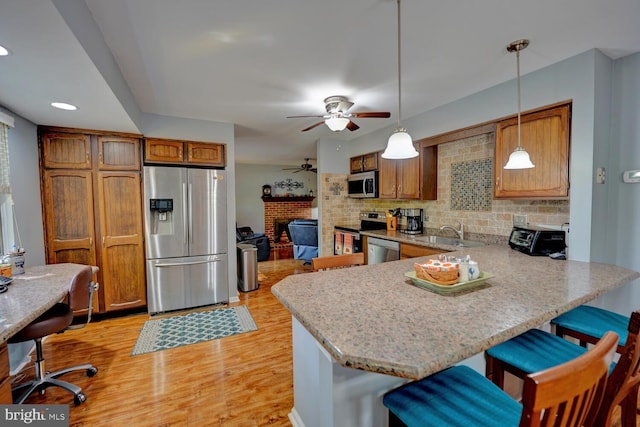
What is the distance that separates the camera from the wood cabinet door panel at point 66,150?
2.82 meters

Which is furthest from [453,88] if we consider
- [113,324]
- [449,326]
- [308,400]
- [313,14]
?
[113,324]

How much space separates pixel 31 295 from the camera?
65.2 inches

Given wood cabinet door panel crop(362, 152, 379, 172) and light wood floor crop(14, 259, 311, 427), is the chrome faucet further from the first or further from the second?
light wood floor crop(14, 259, 311, 427)

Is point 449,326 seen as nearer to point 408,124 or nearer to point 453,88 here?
point 453,88

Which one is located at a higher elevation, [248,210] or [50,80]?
[50,80]

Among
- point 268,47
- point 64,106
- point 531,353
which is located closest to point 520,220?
point 531,353

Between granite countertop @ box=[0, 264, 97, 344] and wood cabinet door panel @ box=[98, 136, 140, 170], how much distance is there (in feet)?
4.06

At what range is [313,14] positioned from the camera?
5.08 feet

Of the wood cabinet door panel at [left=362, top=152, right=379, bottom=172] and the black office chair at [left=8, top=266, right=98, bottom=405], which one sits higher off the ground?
the wood cabinet door panel at [left=362, top=152, right=379, bottom=172]

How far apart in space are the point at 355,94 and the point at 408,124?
1.19 m

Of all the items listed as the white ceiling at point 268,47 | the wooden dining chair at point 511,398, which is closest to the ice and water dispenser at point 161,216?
the white ceiling at point 268,47

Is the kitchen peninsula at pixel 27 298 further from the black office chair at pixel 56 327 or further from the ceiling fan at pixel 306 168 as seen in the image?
the ceiling fan at pixel 306 168

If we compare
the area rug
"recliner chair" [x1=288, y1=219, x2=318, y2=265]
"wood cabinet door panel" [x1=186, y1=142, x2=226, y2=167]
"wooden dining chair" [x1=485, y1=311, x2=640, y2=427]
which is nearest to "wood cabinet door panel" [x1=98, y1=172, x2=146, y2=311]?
the area rug

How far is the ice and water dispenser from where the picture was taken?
3.18 metres
